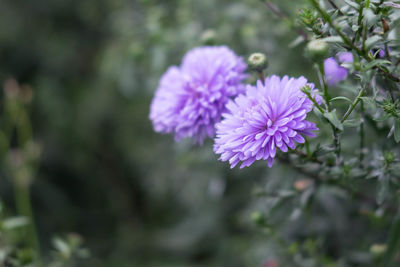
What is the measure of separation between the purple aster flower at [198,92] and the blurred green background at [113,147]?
568 mm

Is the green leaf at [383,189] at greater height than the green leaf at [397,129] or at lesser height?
lesser

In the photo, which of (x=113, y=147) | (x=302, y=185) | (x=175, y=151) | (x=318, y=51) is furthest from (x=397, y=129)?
(x=113, y=147)

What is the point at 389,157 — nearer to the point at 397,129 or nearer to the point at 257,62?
the point at 397,129

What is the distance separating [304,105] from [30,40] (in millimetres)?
1884

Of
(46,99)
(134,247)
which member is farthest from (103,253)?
(46,99)

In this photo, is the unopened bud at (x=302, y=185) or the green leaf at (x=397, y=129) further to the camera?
the unopened bud at (x=302, y=185)

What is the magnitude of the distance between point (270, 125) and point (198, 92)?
0.77ft

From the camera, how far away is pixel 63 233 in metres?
2.23

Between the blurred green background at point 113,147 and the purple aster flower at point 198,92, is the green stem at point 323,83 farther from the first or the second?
the blurred green background at point 113,147

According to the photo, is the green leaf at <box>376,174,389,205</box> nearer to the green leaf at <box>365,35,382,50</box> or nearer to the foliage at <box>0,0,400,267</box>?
the foliage at <box>0,0,400,267</box>

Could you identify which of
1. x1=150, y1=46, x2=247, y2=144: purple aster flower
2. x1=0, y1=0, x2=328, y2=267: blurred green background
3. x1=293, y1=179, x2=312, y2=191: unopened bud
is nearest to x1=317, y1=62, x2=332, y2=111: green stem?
x1=150, y1=46, x2=247, y2=144: purple aster flower

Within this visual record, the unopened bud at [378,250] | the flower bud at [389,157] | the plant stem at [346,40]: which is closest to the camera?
the plant stem at [346,40]

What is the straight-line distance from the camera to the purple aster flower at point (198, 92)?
0.88 metres

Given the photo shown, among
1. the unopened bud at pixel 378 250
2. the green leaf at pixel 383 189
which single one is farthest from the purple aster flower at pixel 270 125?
the unopened bud at pixel 378 250
